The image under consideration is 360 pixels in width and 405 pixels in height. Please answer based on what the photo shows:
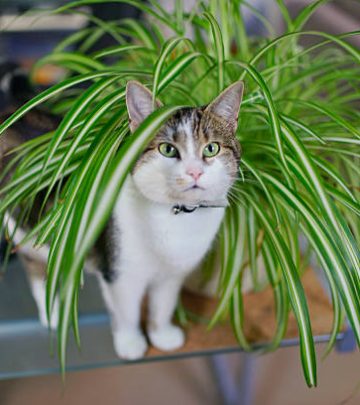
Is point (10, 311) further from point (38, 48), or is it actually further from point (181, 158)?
point (38, 48)

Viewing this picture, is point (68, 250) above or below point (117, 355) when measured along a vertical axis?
above

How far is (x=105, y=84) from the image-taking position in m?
0.66

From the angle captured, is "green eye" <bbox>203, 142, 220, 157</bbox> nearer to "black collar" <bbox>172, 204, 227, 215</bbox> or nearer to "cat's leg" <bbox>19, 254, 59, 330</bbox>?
"black collar" <bbox>172, 204, 227, 215</bbox>

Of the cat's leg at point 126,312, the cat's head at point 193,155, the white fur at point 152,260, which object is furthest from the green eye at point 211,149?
the cat's leg at point 126,312

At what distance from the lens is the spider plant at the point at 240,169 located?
583mm

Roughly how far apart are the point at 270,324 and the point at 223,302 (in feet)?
0.63

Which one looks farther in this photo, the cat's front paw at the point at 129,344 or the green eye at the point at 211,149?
the cat's front paw at the point at 129,344

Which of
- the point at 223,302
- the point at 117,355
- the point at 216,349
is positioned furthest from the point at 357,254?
the point at 117,355

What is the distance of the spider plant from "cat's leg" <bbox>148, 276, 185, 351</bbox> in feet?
0.35

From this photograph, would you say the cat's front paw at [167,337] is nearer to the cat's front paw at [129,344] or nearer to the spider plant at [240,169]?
the cat's front paw at [129,344]

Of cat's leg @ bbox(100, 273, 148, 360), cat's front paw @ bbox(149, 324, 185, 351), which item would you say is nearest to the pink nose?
cat's leg @ bbox(100, 273, 148, 360)

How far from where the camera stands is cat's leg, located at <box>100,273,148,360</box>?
848 millimetres

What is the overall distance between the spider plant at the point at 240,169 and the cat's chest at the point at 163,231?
8 centimetres

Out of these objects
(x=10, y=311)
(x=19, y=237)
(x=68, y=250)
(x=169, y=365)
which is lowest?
(x=169, y=365)
